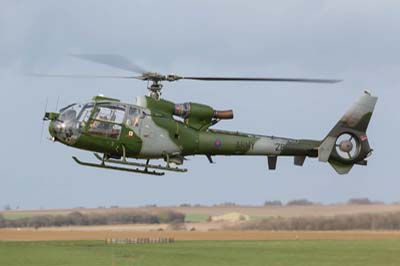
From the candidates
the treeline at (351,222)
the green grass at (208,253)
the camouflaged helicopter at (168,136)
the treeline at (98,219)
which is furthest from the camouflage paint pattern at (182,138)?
the treeline at (98,219)

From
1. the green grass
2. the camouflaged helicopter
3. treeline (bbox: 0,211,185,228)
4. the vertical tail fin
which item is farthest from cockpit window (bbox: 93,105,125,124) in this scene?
treeline (bbox: 0,211,185,228)

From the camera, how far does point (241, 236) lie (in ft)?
299

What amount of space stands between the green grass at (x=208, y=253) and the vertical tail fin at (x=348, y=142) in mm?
21790

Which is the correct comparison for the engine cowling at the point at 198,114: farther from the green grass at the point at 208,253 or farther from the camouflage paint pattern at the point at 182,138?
the green grass at the point at 208,253

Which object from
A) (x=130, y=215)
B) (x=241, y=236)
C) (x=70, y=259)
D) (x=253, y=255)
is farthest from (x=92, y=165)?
(x=130, y=215)

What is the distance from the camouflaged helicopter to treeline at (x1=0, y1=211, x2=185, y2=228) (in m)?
67.0

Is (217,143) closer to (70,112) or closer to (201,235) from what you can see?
(70,112)

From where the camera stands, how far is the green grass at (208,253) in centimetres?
5625

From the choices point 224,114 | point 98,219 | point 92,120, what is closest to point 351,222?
point 98,219

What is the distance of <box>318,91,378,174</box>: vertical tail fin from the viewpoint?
110 ft

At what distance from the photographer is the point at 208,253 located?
2569 inches

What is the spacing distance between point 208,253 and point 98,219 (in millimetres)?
42123

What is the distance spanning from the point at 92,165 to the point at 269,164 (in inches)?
274

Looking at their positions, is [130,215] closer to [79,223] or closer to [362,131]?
[79,223]
